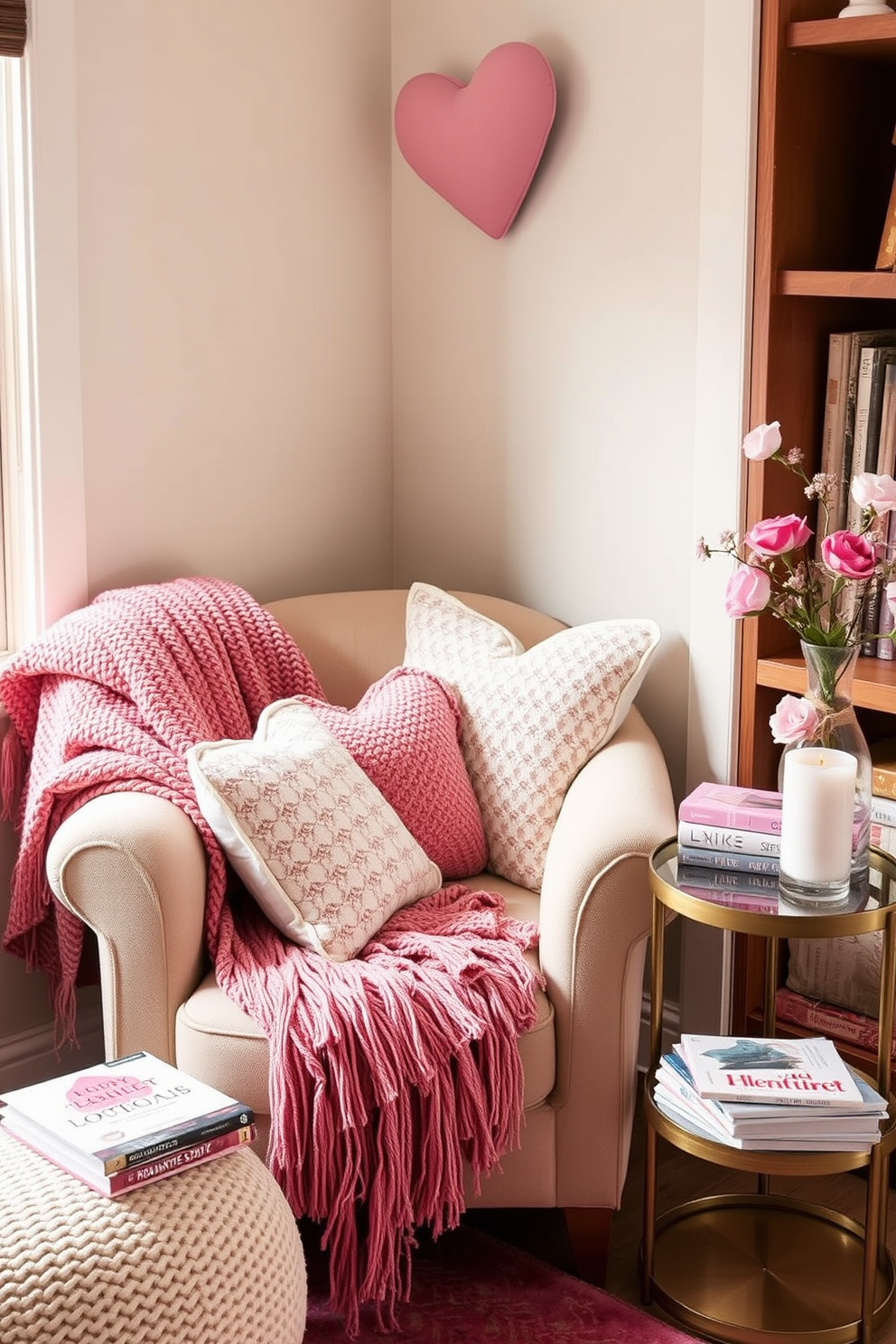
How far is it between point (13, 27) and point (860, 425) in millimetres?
1436

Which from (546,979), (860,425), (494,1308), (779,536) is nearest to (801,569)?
(779,536)

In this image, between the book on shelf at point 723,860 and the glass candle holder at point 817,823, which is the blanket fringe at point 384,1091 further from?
the glass candle holder at point 817,823

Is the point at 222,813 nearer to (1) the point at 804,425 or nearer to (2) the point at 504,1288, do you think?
(2) the point at 504,1288

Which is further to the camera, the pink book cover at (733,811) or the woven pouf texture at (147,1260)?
the pink book cover at (733,811)

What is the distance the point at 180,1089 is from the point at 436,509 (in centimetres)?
156

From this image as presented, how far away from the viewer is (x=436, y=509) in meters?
2.88

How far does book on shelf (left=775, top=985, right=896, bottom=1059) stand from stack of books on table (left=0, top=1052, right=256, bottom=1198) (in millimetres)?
1097

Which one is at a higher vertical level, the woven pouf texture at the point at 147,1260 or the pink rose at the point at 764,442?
the pink rose at the point at 764,442

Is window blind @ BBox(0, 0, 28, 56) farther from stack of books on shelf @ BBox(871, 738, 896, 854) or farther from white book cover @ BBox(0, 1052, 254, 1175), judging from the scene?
stack of books on shelf @ BBox(871, 738, 896, 854)

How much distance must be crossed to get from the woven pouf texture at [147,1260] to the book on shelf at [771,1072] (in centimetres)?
61

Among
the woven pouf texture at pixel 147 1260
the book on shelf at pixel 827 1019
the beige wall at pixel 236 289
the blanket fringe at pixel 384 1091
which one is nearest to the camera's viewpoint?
the woven pouf texture at pixel 147 1260

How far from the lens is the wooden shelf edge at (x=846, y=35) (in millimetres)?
1991

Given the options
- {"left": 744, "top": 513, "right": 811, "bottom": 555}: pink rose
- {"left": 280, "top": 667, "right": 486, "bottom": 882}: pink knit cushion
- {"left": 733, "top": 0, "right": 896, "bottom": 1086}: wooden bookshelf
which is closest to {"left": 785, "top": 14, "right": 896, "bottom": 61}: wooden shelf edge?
{"left": 733, "top": 0, "right": 896, "bottom": 1086}: wooden bookshelf

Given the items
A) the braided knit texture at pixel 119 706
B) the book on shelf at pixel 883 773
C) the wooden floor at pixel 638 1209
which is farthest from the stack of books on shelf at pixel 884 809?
the braided knit texture at pixel 119 706
